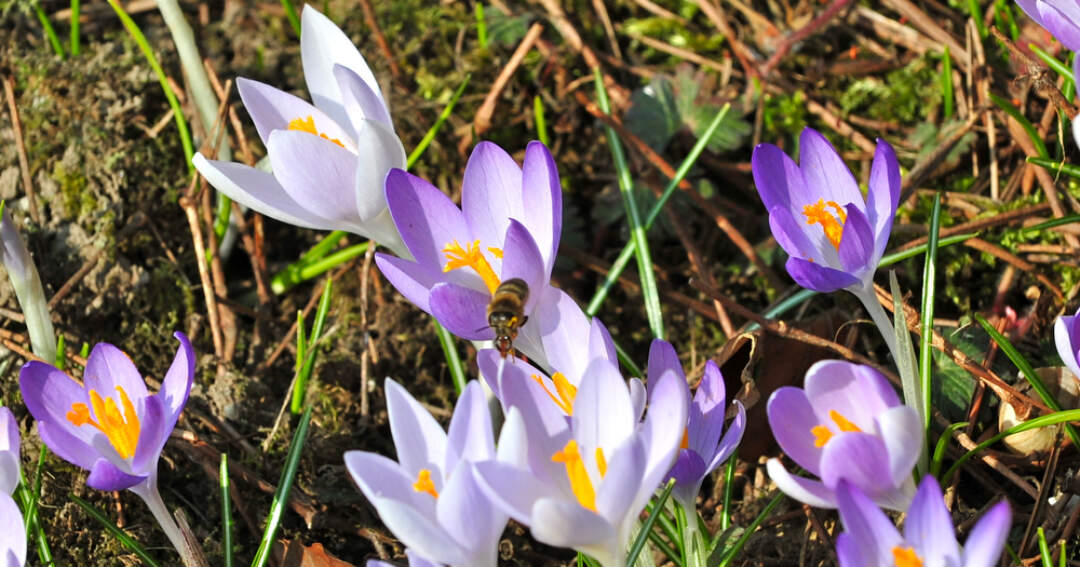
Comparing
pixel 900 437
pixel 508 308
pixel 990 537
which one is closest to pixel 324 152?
pixel 508 308

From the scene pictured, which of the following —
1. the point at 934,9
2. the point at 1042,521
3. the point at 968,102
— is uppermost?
the point at 934,9

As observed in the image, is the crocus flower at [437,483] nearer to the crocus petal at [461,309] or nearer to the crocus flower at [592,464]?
the crocus flower at [592,464]

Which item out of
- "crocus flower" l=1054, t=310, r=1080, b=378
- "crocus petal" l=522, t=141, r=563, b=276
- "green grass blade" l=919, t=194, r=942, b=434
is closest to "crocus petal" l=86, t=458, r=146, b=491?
"crocus petal" l=522, t=141, r=563, b=276

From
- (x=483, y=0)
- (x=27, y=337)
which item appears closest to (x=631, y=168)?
(x=483, y=0)

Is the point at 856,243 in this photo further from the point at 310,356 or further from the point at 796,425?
the point at 310,356

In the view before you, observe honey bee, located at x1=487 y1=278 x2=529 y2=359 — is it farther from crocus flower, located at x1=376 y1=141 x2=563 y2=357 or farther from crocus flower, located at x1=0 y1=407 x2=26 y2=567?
crocus flower, located at x1=0 y1=407 x2=26 y2=567

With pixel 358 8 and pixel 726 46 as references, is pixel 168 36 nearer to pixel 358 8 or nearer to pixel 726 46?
pixel 358 8
